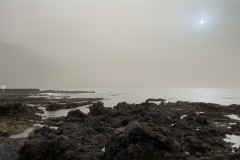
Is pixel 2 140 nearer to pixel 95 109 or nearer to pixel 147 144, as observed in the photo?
pixel 147 144

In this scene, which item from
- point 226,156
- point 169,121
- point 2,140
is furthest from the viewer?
point 169,121

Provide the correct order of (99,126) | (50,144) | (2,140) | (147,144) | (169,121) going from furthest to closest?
(169,121), (99,126), (2,140), (50,144), (147,144)

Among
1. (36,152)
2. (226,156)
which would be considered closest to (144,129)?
(226,156)

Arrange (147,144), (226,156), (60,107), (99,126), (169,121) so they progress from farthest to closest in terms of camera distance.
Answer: (60,107) → (169,121) → (99,126) → (226,156) → (147,144)

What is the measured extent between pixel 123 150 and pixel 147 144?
185cm

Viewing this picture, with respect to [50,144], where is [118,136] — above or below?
above

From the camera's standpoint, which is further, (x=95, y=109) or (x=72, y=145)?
(x=95, y=109)

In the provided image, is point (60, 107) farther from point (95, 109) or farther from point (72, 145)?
point (72, 145)

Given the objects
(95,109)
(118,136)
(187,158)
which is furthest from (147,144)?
(95,109)

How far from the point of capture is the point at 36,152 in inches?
782

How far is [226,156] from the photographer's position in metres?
19.0

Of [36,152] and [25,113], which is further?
[25,113]

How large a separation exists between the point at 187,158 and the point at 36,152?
1286cm

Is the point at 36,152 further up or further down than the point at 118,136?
further down
